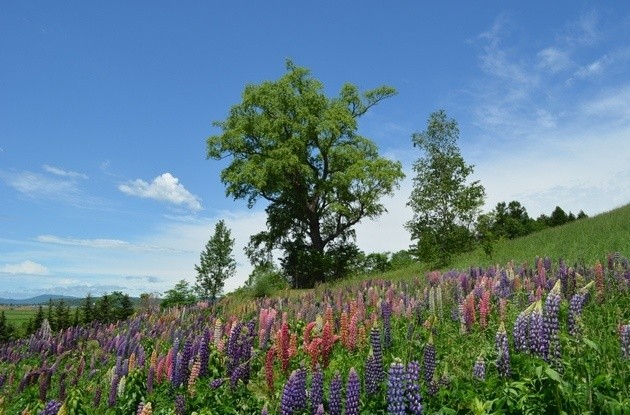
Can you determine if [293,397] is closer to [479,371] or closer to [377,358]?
[377,358]

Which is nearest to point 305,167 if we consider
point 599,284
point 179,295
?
point 179,295

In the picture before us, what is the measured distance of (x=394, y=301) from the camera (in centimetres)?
923

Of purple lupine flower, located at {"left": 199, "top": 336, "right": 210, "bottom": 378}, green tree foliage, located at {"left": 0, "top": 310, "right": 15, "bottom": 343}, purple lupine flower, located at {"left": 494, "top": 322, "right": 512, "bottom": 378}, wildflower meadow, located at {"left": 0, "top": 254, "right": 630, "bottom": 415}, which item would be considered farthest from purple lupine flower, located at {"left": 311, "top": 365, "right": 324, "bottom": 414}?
green tree foliage, located at {"left": 0, "top": 310, "right": 15, "bottom": 343}

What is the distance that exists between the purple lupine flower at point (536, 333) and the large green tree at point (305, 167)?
2835 centimetres

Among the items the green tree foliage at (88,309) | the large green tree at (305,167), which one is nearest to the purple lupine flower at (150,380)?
the green tree foliage at (88,309)

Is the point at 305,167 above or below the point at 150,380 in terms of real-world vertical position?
above

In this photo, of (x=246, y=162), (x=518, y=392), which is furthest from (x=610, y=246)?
(x=246, y=162)

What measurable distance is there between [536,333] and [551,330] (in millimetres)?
118

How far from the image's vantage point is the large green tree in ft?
110

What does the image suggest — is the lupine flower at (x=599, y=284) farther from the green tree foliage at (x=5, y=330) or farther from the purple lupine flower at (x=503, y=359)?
the green tree foliage at (x=5, y=330)

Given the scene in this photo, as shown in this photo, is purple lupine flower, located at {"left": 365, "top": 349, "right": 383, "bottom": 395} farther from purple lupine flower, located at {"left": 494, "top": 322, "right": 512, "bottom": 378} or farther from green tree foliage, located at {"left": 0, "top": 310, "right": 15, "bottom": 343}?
green tree foliage, located at {"left": 0, "top": 310, "right": 15, "bottom": 343}

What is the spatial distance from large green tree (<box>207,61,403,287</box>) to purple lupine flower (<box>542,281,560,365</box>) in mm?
28427

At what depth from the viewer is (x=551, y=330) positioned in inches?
163

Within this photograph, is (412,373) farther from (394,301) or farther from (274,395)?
(394,301)
